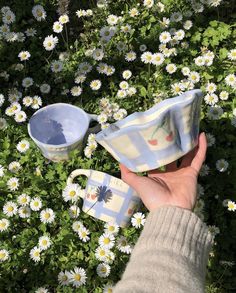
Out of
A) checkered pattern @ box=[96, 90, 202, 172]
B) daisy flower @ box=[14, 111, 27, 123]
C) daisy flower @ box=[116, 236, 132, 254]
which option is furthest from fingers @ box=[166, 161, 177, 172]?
daisy flower @ box=[14, 111, 27, 123]

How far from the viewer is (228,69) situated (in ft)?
7.68

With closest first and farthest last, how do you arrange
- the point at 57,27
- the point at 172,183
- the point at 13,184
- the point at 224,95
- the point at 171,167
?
the point at 172,183
the point at 171,167
the point at 13,184
the point at 224,95
the point at 57,27

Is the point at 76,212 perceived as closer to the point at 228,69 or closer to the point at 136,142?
the point at 136,142

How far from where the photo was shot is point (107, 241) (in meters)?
1.85

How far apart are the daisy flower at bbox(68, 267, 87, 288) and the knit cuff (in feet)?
1.93

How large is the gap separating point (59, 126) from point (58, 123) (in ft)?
0.06

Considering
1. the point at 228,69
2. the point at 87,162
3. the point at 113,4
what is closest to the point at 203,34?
the point at 228,69

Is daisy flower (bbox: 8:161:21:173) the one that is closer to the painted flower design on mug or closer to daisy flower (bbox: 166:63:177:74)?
the painted flower design on mug

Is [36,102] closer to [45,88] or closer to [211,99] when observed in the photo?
[45,88]

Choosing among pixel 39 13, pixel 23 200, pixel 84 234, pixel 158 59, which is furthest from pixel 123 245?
pixel 39 13

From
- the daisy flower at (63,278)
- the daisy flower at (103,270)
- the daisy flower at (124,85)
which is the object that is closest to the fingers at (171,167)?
the daisy flower at (103,270)

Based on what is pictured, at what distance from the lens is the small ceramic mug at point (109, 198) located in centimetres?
177

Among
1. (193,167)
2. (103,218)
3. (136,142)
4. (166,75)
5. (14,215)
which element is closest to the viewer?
(136,142)

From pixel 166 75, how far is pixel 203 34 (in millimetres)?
351
